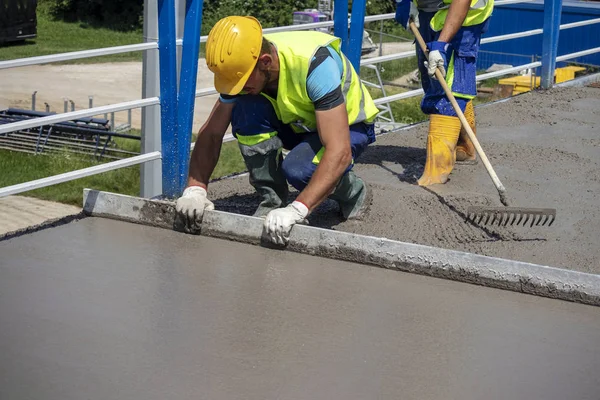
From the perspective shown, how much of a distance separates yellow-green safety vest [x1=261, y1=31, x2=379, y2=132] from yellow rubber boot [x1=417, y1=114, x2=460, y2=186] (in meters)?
0.94

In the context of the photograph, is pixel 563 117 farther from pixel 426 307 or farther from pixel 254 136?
pixel 426 307

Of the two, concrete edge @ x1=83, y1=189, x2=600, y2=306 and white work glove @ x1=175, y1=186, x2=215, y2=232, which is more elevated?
white work glove @ x1=175, y1=186, x2=215, y2=232

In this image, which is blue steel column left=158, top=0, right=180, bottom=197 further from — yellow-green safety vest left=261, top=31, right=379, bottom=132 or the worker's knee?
the worker's knee

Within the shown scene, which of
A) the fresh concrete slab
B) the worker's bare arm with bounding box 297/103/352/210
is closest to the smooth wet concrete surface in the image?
the worker's bare arm with bounding box 297/103/352/210

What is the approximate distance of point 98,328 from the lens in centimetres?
327

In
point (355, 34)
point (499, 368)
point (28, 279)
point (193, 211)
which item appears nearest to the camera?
point (499, 368)

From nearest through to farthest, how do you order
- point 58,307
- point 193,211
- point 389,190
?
point 58,307 → point 193,211 → point 389,190

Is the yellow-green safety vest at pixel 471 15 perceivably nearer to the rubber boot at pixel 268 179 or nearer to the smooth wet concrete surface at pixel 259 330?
the rubber boot at pixel 268 179

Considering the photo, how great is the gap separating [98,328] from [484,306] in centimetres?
144

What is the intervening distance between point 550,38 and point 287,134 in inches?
172

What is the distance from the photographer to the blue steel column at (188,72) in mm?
4941

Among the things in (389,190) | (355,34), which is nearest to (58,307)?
(389,190)

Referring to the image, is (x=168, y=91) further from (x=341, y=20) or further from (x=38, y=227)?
(x=341, y=20)

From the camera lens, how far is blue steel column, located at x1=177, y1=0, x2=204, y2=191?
4941 millimetres
